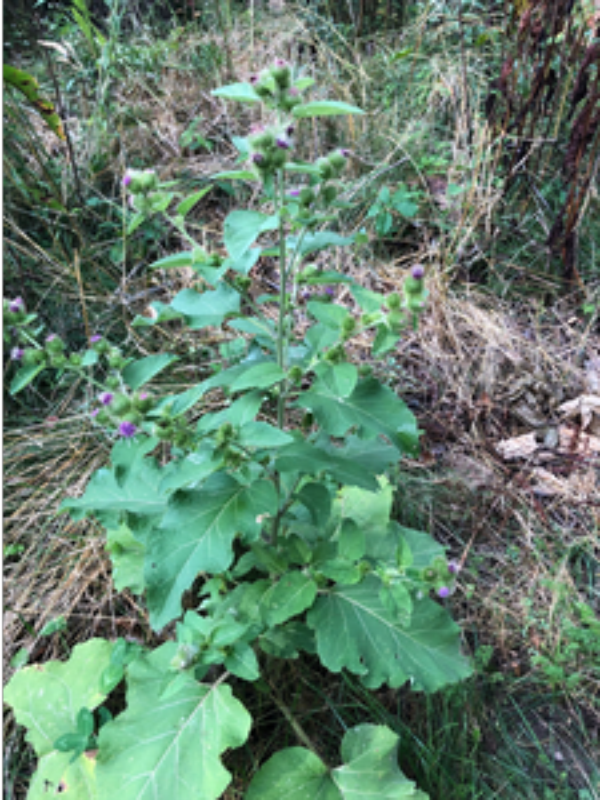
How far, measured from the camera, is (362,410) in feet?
4.35

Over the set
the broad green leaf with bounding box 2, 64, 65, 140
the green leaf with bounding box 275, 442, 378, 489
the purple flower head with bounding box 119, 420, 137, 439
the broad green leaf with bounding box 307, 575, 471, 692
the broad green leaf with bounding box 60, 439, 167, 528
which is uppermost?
the broad green leaf with bounding box 2, 64, 65, 140

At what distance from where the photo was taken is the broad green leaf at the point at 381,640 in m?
1.54

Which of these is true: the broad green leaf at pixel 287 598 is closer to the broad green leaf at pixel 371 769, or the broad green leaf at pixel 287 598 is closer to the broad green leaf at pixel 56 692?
the broad green leaf at pixel 371 769

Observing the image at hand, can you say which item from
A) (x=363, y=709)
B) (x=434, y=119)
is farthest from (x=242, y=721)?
(x=434, y=119)

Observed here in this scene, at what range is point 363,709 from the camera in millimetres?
1908

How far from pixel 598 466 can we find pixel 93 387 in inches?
89.8

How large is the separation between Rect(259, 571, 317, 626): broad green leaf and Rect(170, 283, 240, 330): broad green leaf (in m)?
0.70

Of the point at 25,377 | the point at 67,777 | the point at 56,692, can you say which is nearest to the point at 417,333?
the point at 25,377

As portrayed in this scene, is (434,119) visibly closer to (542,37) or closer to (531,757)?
(542,37)

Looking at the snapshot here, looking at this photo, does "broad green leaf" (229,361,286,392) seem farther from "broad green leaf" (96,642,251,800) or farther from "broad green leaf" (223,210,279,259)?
"broad green leaf" (96,642,251,800)

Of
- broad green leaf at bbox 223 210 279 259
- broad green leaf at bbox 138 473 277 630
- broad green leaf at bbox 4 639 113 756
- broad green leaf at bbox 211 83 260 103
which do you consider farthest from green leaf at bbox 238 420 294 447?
broad green leaf at bbox 4 639 113 756

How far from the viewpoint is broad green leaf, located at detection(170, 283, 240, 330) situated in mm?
1457

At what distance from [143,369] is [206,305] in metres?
0.24

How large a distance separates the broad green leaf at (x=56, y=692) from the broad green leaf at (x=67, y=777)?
0.28 feet
